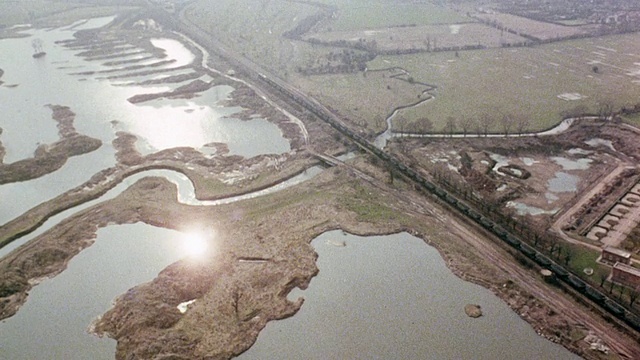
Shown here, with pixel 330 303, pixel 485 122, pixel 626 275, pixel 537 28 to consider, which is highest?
pixel 537 28

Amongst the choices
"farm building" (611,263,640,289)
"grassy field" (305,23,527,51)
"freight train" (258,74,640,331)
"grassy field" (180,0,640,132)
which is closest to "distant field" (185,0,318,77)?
"grassy field" (180,0,640,132)

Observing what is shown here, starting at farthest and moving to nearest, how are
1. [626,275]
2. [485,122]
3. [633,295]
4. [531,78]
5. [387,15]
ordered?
1. [387,15]
2. [531,78]
3. [485,122]
4. [626,275]
5. [633,295]

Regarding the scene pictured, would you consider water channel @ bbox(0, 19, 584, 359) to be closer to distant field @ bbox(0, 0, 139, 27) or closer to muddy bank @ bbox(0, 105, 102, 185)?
muddy bank @ bbox(0, 105, 102, 185)

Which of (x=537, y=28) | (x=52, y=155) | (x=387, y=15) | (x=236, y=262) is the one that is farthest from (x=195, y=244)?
(x=387, y=15)

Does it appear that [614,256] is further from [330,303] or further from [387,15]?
[387,15]

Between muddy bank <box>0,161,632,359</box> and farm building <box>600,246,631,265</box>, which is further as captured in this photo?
farm building <box>600,246,631,265</box>

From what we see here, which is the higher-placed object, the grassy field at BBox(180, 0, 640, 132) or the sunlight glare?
the grassy field at BBox(180, 0, 640, 132)
